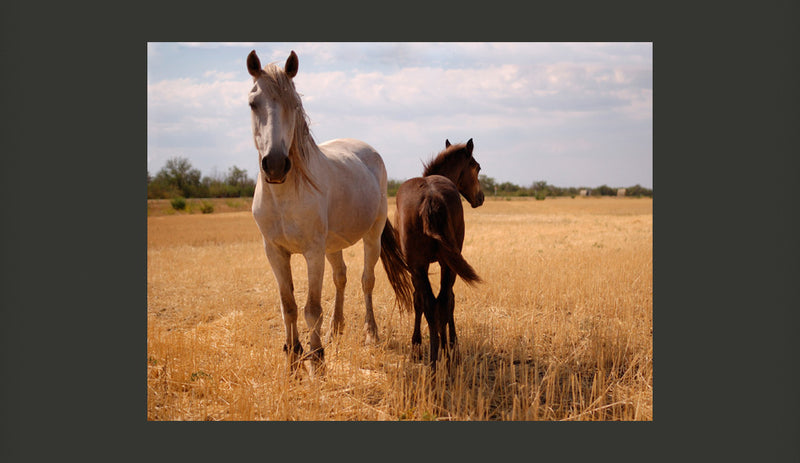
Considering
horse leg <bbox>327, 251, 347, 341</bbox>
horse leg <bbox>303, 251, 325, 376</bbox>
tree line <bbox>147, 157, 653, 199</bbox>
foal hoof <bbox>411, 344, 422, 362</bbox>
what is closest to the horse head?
horse leg <bbox>327, 251, 347, 341</bbox>

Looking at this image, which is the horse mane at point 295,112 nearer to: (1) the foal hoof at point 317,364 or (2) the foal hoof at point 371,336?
(1) the foal hoof at point 317,364

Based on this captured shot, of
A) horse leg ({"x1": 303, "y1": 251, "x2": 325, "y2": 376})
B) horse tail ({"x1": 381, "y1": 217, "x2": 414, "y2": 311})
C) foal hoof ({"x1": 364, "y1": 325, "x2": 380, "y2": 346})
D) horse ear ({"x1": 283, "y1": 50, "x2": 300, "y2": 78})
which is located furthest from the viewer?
horse tail ({"x1": 381, "y1": 217, "x2": 414, "y2": 311})

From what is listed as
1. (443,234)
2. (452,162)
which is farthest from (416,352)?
(452,162)

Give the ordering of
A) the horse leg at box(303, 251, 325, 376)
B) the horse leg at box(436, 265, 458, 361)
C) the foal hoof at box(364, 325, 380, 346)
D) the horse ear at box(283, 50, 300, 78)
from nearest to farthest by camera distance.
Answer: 1. the horse ear at box(283, 50, 300, 78)
2. the horse leg at box(303, 251, 325, 376)
3. the horse leg at box(436, 265, 458, 361)
4. the foal hoof at box(364, 325, 380, 346)

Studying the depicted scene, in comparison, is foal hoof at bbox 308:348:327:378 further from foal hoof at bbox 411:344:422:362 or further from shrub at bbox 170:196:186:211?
shrub at bbox 170:196:186:211

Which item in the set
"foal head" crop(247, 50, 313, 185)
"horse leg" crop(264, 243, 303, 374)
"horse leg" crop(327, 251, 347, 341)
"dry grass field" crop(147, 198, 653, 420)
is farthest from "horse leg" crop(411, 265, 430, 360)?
"foal head" crop(247, 50, 313, 185)

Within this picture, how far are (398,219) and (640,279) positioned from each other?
19.7 feet

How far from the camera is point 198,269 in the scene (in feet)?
40.1

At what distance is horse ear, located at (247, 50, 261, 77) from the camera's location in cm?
396

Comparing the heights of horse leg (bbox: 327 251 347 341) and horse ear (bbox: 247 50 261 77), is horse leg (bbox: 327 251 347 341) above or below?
below

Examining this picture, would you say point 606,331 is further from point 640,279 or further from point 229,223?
point 229,223

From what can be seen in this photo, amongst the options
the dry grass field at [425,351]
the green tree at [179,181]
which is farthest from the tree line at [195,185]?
the dry grass field at [425,351]

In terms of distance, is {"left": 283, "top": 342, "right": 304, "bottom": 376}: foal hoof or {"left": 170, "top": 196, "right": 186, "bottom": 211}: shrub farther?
{"left": 170, "top": 196, "right": 186, "bottom": 211}: shrub

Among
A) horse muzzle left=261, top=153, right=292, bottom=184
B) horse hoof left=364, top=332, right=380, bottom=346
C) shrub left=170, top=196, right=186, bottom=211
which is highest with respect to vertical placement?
shrub left=170, top=196, right=186, bottom=211
